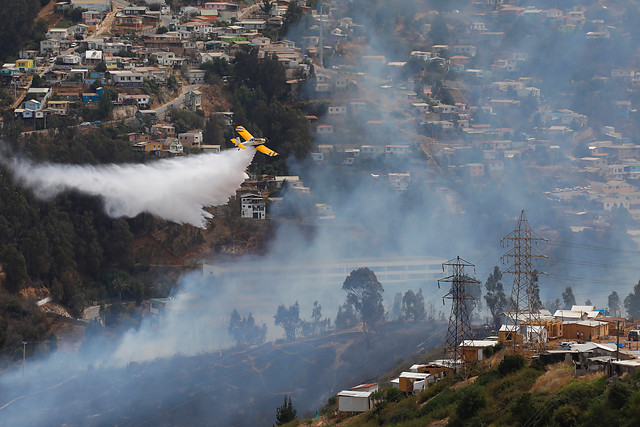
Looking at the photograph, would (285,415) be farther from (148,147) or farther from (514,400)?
(148,147)

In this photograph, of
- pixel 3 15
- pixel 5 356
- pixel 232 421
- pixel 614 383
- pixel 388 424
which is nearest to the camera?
pixel 614 383

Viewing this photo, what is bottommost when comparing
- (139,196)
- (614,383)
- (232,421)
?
(232,421)

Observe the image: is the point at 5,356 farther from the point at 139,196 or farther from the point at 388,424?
the point at 388,424

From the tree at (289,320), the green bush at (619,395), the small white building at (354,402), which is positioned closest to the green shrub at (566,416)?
the green bush at (619,395)

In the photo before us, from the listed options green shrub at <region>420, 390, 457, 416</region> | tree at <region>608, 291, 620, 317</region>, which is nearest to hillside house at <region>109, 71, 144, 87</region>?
tree at <region>608, 291, 620, 317</region>

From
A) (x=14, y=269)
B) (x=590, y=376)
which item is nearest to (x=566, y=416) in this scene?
(x=590, y=376)

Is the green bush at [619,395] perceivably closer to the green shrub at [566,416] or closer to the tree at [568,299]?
the green shrub at [566,416]

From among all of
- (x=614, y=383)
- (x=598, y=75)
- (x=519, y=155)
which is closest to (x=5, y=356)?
(x=614, y=383)

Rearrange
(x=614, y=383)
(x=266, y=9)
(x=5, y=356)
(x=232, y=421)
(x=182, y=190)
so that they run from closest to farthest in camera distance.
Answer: (x=614, y=383) < (x=232, y=421) < (x=5, y=356) < (x=182, y=190) < (x=266, y=9)
